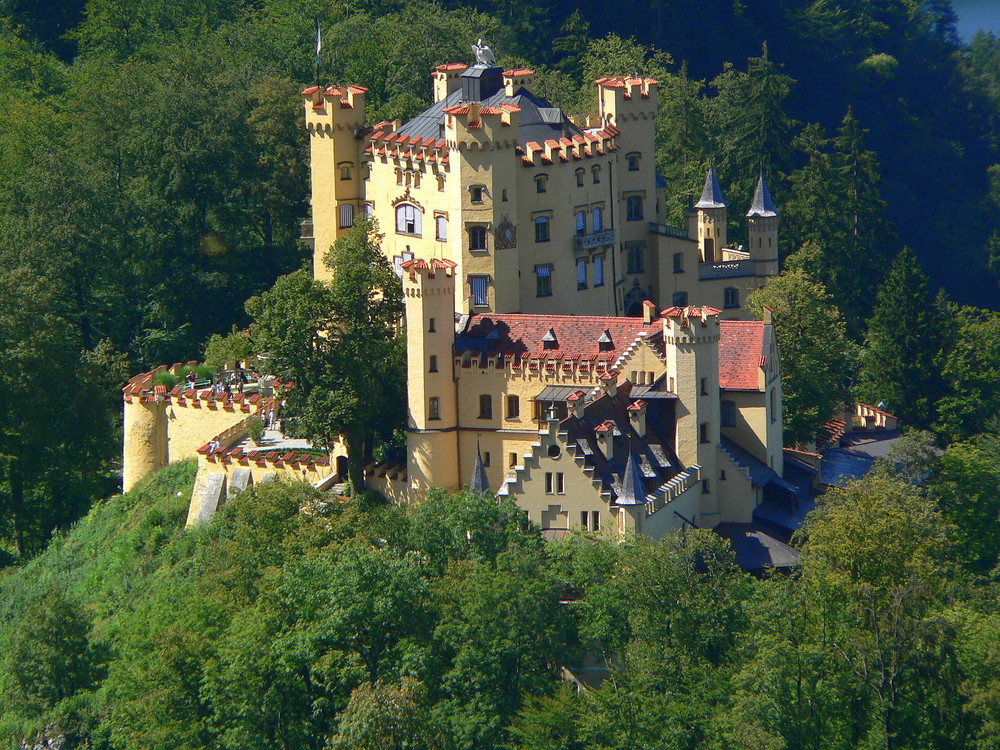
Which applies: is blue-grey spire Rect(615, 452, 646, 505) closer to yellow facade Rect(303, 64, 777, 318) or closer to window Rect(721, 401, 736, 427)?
window Rect(721, 401, 736, 427)

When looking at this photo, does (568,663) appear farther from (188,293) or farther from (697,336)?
(188,293)

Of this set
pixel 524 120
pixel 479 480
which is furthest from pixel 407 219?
pixel 479 480

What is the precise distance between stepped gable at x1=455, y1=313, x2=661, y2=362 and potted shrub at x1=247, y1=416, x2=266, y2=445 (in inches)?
348

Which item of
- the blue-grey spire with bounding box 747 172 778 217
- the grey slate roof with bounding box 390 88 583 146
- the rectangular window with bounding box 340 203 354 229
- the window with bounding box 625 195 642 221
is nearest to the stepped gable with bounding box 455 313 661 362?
the grey slate roof with bounding box 390 88 583 146

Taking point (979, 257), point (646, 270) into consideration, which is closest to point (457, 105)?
point (646, 270)

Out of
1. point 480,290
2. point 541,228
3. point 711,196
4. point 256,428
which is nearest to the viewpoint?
point 256,428

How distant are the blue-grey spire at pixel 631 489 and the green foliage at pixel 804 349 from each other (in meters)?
13.3

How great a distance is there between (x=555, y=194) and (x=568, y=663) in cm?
2412

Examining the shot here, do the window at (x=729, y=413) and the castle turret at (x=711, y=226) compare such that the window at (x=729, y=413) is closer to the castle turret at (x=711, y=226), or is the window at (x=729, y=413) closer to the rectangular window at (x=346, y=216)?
the castle turret at (x=711, y=226)

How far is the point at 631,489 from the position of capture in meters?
75.8

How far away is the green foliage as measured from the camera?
289 feet

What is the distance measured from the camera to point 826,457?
90.5 m

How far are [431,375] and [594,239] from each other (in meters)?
13.5

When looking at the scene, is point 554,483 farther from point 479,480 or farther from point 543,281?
point 543,281
